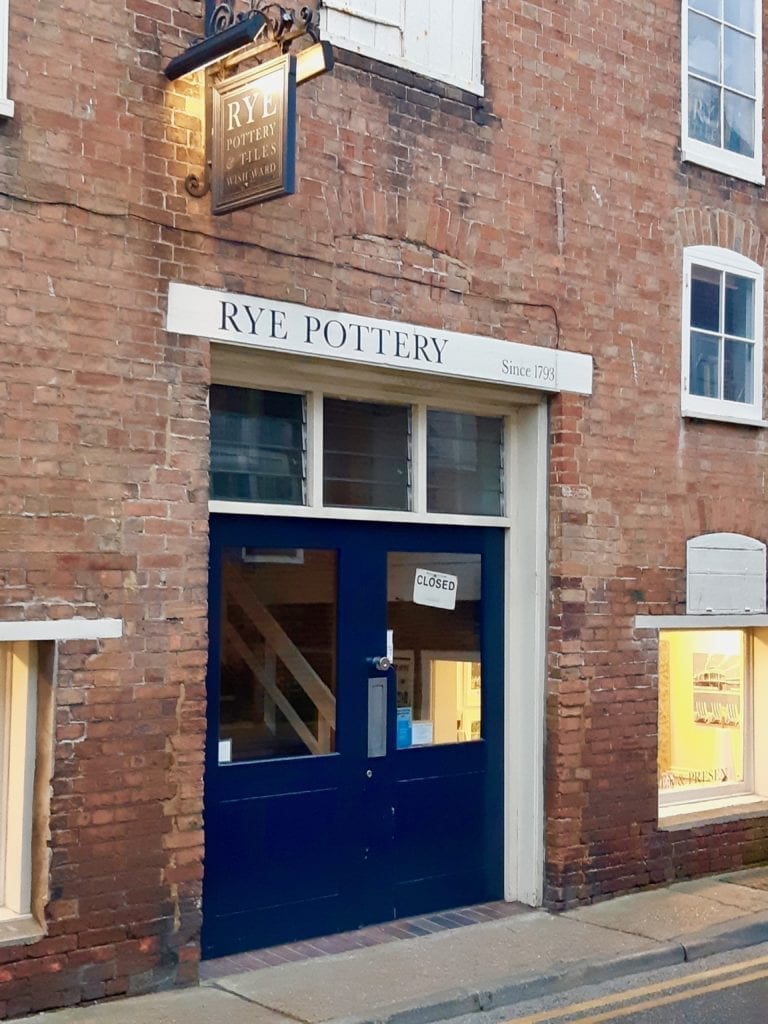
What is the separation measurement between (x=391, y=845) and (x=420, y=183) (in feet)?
13.2

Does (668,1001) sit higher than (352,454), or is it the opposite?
(352,454)

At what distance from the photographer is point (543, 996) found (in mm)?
6883

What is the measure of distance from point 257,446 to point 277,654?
121 cm

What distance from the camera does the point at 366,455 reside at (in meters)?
8.04

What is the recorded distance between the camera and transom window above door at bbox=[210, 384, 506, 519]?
24.4 feet

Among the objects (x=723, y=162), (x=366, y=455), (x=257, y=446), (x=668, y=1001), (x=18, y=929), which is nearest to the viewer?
(x=18, y=929)

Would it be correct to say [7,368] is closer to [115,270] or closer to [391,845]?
[115,270]

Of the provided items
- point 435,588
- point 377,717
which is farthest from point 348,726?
point 435,588

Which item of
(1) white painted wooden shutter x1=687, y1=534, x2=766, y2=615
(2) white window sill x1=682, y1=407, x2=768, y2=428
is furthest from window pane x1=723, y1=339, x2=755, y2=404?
(1) white painted wooden shutter x1=687, y1=534, x2=766, y2=615

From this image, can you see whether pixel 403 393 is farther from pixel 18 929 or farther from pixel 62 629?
pixel 18 929

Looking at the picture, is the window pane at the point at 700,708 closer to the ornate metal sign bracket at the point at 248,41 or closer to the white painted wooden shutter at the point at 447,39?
the white painted wooden shutter at the point at 447,39

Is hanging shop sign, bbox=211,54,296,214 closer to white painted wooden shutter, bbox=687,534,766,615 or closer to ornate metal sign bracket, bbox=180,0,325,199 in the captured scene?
ornate metal sign bracket, bbox=180,0,325,199

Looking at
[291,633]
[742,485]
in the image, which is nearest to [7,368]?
[291,633]

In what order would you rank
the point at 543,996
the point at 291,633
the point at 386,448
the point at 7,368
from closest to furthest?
the point at 7,368 → the point at 543,996 → the point at 291,633 → the point at 386,448
